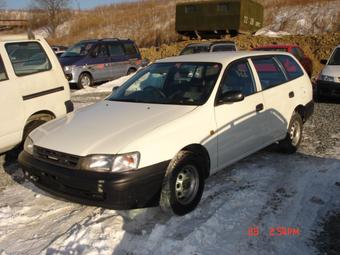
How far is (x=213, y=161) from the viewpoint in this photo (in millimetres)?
4309

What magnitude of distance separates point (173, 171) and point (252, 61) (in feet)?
7.12

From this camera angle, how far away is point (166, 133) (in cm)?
375

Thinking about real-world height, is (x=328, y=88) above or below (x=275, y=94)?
below

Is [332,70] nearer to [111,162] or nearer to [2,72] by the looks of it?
[2,72]

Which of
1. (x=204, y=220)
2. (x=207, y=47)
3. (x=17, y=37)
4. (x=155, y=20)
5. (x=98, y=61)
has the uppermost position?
(x=17, y=37)

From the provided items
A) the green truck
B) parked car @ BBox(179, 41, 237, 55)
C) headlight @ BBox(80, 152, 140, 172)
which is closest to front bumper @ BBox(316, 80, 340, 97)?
parked car @ BBox(179, 41, 237, 55)

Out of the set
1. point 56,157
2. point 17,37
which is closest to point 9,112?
point 17,37

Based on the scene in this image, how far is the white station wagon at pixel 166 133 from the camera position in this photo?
11.6 ft

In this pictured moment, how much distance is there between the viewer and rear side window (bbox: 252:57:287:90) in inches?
207

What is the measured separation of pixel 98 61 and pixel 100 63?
113 millimetres

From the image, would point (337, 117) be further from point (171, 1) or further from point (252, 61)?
point (171, 1)

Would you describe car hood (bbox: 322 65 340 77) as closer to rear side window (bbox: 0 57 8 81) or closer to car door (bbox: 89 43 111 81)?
car door (bbox: 89 43 111 81)

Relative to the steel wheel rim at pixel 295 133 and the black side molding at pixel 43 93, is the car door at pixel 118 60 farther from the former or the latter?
the steel wheel rim at pixel 295 133
